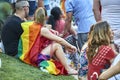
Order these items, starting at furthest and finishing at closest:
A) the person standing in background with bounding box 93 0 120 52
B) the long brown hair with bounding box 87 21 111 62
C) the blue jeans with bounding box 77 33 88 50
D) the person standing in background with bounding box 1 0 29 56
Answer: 1. the person standing in background with bounding box 1 0 29 56
2. the blue jeans with bounding box 77 33 88 50
3. the long brown hair with bounding box 87 21 111 62
4. the person standing in background with bounding box 93 0 120 52

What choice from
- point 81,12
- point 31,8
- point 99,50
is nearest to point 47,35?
point 81,12

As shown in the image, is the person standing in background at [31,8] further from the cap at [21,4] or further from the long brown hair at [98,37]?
the long brown hair at [98,37]

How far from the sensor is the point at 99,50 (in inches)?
235

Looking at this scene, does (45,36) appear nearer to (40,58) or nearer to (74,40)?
(40,58)

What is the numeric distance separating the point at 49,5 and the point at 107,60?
18.2 feet

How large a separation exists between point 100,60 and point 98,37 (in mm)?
347

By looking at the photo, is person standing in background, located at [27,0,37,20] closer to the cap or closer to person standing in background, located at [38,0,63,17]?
person standing in background, located at [38,0,63,17]

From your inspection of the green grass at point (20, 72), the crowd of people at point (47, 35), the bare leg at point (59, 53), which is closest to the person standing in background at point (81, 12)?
the crowd of people at point (47, 35)

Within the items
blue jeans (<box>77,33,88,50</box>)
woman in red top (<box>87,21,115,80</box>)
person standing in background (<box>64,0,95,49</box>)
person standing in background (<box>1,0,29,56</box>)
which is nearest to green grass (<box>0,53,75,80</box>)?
person standing in background (<box>1,0,29,56</box>)

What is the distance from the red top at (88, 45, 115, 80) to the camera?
5.80 meters

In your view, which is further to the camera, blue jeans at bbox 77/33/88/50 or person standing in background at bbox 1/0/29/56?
person standing in background at bbox 1/0/29/56

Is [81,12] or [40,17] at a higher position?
[81,12]

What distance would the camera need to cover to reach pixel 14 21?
923cm

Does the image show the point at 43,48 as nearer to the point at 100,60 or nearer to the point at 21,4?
the point at 21,4
